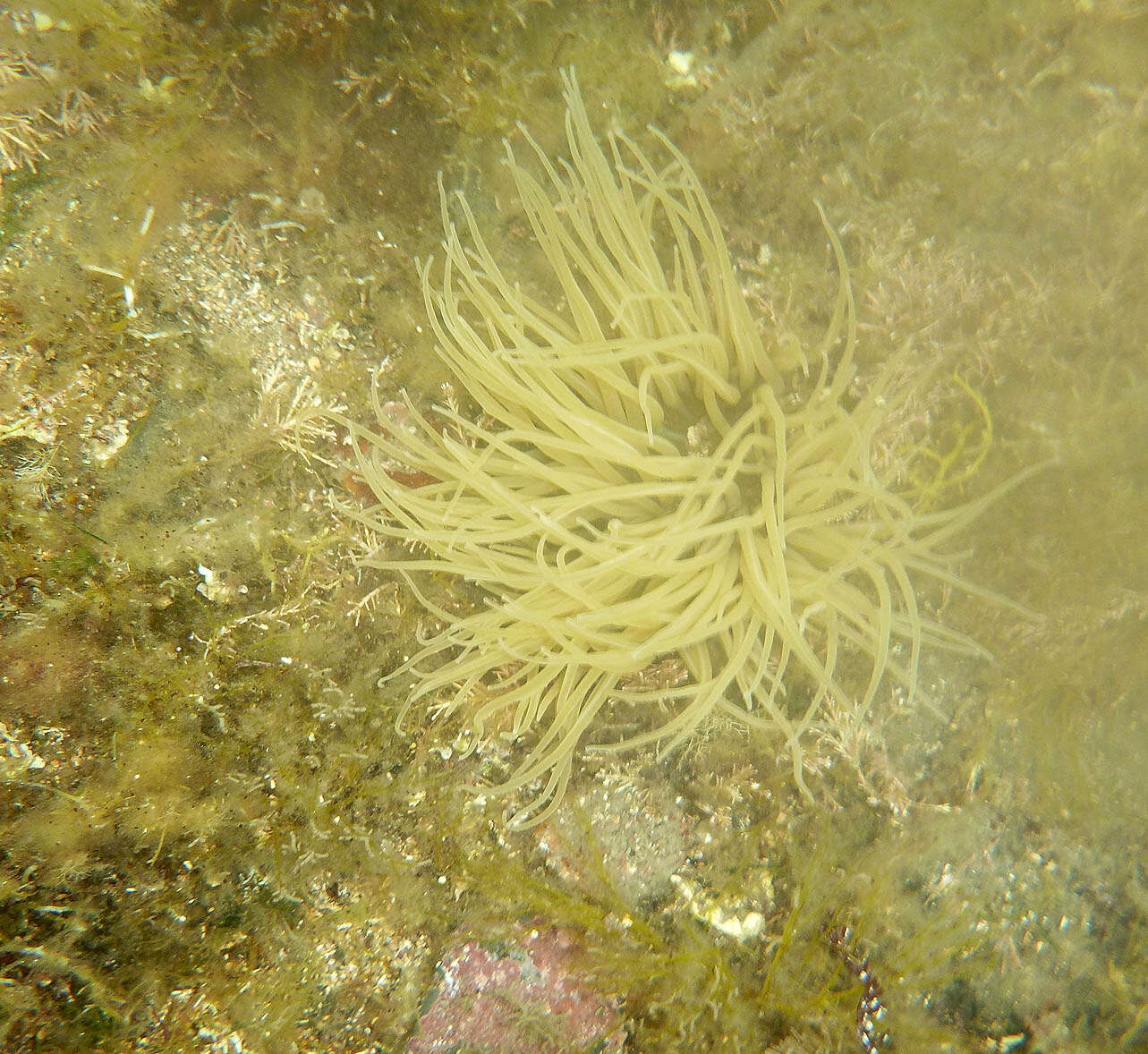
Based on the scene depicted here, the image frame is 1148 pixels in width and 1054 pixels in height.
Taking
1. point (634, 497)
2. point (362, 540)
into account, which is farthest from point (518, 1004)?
point (634, 497)

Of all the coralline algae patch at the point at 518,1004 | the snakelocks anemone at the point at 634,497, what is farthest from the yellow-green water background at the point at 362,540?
the snakelocks anemone at the point at 634,497

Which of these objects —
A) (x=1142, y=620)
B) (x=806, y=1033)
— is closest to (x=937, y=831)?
(x=806, y=1033)

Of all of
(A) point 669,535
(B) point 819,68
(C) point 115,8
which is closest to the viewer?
(A) point 669,535

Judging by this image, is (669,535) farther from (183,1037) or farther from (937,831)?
(183,1037)

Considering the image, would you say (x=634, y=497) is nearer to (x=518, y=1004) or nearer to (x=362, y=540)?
(x=362, y=540)

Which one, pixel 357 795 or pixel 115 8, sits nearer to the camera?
pixel 115 8

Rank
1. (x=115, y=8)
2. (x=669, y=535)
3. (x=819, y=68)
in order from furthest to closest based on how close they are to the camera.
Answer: (x=819, y=68) < (x=115, y=8) < (x=669, y=535)

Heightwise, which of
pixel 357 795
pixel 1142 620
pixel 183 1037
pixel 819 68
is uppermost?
pixel 819 68

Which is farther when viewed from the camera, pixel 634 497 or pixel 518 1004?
pixel 518 1004

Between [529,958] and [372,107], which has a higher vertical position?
[372,107]
